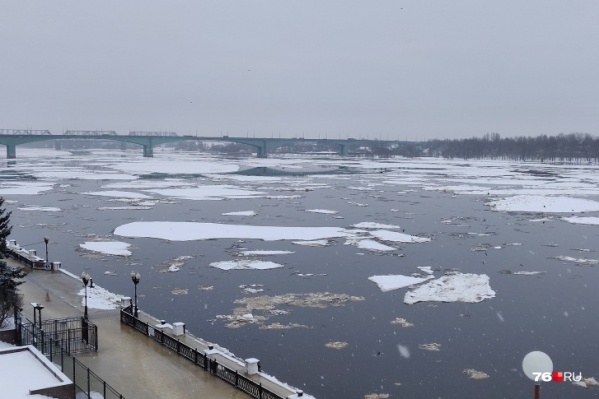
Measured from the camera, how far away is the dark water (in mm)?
17109

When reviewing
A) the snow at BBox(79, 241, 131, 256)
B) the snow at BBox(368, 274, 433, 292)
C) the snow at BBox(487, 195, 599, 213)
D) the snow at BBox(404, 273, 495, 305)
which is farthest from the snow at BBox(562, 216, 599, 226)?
the snow at BBox(79, 241, 131, 256)

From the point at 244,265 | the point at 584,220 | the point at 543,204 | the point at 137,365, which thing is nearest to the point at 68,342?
the point at 137,365

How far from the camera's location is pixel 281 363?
58.0ft

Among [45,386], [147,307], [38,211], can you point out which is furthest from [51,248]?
[45,386]

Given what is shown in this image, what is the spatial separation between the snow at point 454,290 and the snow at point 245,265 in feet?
24.8

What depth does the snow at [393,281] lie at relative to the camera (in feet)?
84.1

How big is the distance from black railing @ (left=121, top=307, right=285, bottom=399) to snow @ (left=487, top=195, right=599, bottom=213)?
4014 centimetres

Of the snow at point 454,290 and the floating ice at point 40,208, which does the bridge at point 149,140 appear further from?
the snow at point 454,290

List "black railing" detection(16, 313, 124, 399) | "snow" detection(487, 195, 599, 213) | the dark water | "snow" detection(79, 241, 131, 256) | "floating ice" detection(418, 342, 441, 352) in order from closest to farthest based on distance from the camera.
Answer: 1. "black railing" detection(16, 313, 124, 399)
2. the dark water
3. "floating ice" detection(418, 342, 441, 352)
4. "snow" detection(79, 241, 131, 256)
5. "snow" detection(487, 195, 599, 213)

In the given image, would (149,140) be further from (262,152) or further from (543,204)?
(543,204)

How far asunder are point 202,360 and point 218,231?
2334cm

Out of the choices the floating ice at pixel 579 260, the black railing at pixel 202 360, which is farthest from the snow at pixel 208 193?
the black railing at pixel 202 360

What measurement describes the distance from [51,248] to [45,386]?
22.9 meters

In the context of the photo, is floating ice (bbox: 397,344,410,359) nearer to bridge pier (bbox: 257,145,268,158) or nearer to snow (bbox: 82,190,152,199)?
snow (bbox: 82,190,152,199)
